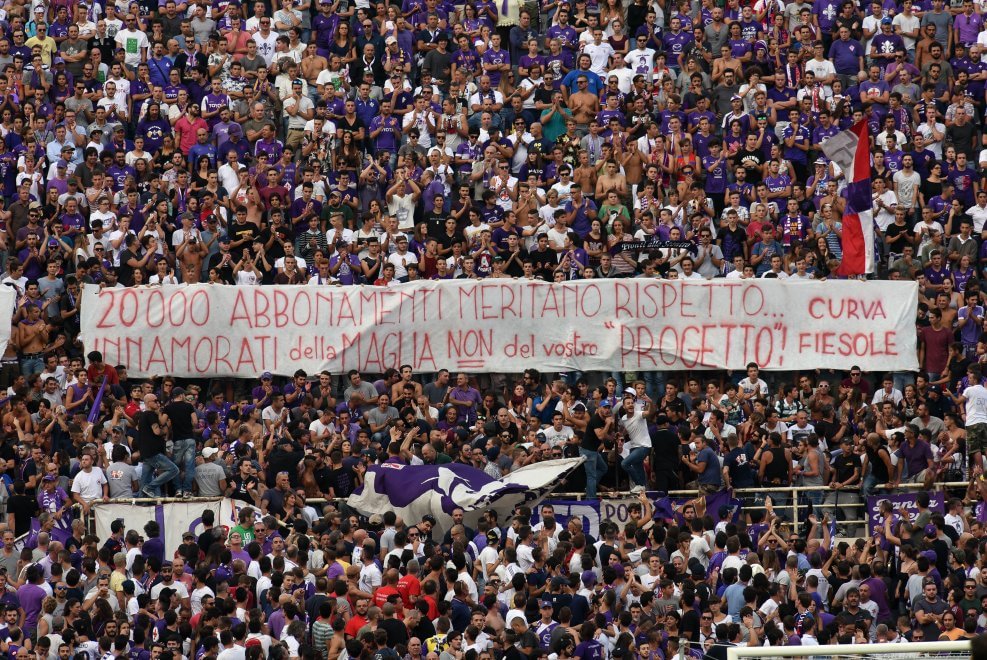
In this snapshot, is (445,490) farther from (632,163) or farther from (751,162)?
(751,162)

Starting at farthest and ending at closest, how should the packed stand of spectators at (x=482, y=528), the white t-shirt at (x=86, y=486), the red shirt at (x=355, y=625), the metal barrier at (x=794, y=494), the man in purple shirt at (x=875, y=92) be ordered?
the man in purple shirt at (x=875, y=92), the metal barrier at (x=794, y=494), the white t-shirt at (x=86, y=486), the packed stand of spectators at (x=482, y=528), the red shirt at (x=355, y=625)

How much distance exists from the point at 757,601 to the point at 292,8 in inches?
610

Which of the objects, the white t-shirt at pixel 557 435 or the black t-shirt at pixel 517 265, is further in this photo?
the black t-shirt at pixel 517 265

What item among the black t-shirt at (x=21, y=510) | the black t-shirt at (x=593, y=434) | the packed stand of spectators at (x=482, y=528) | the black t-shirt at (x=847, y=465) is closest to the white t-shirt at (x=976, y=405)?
the packed stand of spectators at (x=482, y=528)

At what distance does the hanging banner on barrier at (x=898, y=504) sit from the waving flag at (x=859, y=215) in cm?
459

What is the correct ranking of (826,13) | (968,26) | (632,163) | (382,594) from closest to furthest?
(382,594) → (632,163) → (968,26) → (826,13)

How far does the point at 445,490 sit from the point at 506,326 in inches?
180

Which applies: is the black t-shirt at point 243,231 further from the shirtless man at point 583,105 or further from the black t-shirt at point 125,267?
the shirtless man at point 583,105

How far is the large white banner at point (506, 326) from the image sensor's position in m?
27.0

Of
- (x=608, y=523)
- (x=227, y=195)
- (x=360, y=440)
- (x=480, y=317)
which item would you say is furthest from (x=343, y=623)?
(x=227, y=195)

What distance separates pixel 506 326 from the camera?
27109 millimetres

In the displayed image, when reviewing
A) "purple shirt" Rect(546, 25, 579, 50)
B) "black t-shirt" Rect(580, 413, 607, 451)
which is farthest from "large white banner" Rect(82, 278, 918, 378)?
"purple shirt" Rect(546, 25, 579, 50)

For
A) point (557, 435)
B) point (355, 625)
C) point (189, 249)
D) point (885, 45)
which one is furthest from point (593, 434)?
point (885, 45)

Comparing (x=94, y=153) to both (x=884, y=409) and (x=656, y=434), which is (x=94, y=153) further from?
(x=884, y=409)
